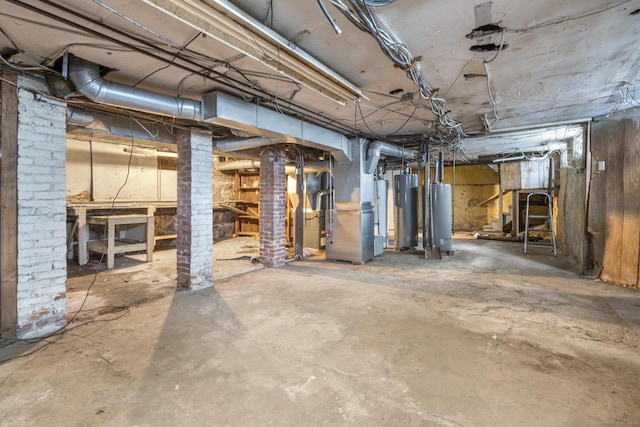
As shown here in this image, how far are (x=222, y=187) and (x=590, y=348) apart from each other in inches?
307

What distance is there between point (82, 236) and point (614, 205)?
759cm

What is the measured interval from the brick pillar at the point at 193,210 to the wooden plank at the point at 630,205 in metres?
5.08

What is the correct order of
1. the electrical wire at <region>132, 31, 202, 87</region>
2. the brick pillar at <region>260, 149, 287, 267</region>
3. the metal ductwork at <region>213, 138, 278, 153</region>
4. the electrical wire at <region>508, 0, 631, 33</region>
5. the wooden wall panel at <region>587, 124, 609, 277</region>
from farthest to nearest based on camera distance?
the brick pillar at <region>260, 149, 287, 267</region>, the metal ductwork at <region>213, 138, 278, 153</region>, the wooden wall panel at <region>587, 124, 609, 277</region>, the electrical wire at <region>132, 31, 202, 87</region>, the electrical wire at <region>508, 0, 631, 33</region>

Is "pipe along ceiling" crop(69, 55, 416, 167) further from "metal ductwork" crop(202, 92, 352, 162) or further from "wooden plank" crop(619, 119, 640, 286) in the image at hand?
"wooden plank" crop(619, 119, 640, 286)

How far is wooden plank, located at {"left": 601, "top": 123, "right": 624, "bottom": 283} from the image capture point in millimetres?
3753

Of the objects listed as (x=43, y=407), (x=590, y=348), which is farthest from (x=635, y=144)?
(x=43, y=407)

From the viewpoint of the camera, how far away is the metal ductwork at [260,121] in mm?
2840

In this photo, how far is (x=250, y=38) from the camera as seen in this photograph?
173cm

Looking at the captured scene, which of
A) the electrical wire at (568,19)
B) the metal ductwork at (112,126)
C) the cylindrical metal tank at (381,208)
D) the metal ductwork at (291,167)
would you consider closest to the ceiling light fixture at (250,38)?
the electrical wire at (568,19)

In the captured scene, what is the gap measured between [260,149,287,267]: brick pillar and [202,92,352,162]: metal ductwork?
805 mm

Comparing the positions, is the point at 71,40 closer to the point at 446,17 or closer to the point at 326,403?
the point at 446,17

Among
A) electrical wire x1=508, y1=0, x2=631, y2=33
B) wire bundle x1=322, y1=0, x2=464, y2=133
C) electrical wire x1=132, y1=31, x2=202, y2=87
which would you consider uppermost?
electrical wire x1=508, y1=0, x2=631, y2=33

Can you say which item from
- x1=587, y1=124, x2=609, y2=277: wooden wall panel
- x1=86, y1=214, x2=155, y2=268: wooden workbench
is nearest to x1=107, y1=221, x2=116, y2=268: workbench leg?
x1=86, y1=214, x2=155, y2=268: wooden workbench

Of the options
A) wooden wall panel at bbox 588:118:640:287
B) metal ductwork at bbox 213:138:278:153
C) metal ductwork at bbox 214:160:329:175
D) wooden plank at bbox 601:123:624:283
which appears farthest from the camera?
metal ductwork at bbox 214:160:329:175
